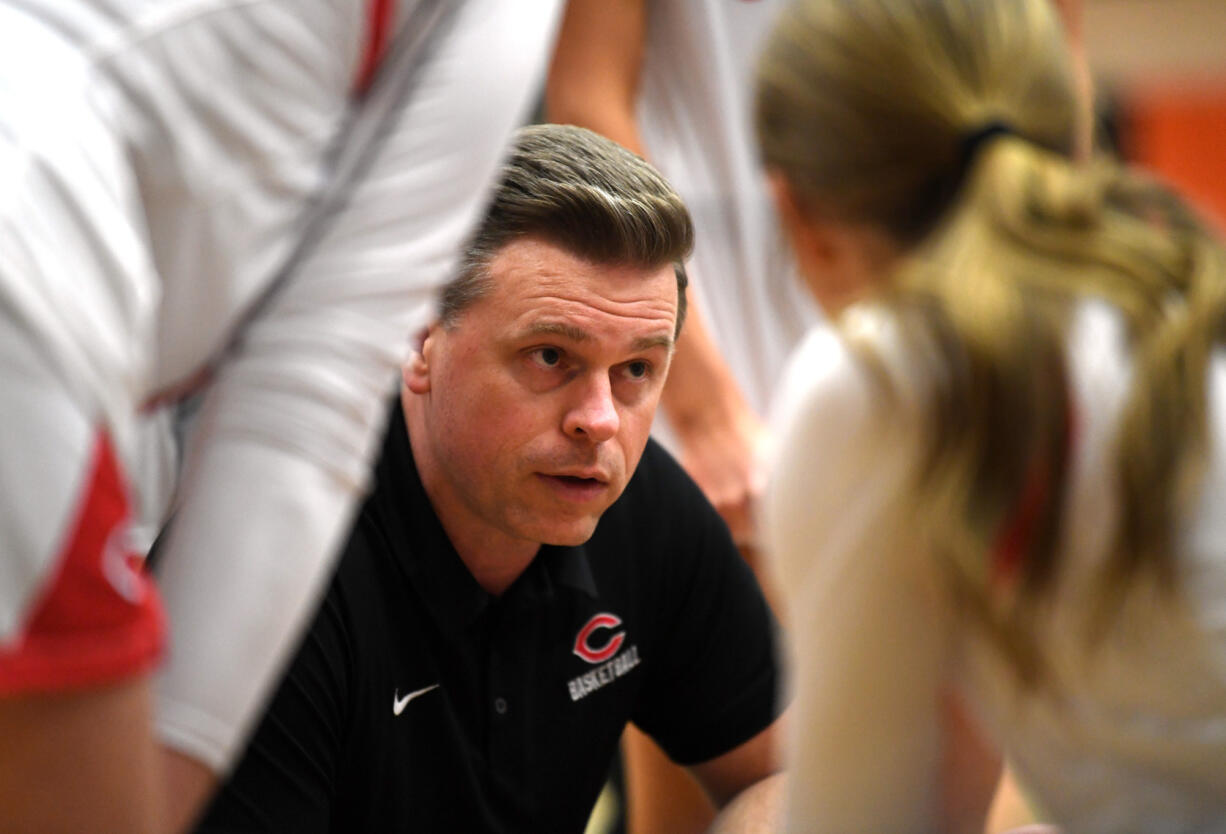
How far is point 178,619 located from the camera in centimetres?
74

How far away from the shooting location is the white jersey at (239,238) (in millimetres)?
628

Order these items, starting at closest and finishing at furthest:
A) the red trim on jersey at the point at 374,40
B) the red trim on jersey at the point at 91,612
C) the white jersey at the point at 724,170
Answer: the red trim on jersey at the point at 91,612 → the red trim on jersey at the point at 374,40 → the white jersey at the point at 724,170

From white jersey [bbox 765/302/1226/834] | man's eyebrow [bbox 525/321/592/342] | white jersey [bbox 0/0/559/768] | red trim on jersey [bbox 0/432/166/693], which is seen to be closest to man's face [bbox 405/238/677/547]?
man's eyebrow [bbox 525/321/592/342]

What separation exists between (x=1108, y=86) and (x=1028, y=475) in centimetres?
625

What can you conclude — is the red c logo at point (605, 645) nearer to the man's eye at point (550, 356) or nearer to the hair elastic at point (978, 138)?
the man's eye at point (550, 356)

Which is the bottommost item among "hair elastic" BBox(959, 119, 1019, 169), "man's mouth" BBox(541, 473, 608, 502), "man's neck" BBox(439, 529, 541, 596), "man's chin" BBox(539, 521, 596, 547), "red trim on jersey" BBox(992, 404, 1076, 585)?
"man's neck" BBox(439, 529, 541, 596)

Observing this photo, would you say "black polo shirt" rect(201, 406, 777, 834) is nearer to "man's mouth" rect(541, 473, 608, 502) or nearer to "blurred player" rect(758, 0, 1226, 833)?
"man's mouth" rect(541, 473, 608, 502)

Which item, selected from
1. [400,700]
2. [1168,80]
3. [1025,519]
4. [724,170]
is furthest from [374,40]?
[1168,80]

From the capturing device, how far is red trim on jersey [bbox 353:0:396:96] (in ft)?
2.40

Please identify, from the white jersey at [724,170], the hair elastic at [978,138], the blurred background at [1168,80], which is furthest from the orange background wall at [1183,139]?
the hair elastic at [978,138]

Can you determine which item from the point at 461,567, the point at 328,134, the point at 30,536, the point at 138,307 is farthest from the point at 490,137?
the point at 461,567

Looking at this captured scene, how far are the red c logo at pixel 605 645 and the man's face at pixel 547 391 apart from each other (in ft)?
0.43

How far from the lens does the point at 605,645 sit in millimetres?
1417

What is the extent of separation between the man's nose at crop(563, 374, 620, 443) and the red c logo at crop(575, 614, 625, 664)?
0.74 feet
